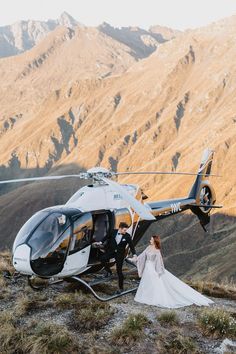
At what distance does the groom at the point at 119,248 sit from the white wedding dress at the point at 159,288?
46 centimetres

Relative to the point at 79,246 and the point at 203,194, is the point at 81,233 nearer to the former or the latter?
the point at 79,246

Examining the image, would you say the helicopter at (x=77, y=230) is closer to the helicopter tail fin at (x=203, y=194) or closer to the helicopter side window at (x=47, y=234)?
the helicopter side window at (x=47, y=234)

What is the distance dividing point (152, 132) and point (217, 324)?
111744 millimetres

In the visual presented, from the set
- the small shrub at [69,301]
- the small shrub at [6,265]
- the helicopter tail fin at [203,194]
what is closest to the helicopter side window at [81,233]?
the small shrub at [69,301]

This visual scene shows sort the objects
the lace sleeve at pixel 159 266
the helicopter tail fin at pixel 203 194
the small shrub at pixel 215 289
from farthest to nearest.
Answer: the helicopter tail fin at pixel 203 194
the small shrub at pixel 215 289
the lace sleeve at pixel 159 266

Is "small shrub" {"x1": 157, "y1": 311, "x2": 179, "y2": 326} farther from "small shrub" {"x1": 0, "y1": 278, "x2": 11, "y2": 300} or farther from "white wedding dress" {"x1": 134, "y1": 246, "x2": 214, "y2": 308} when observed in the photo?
"small shrub" {"x1": 0, "y1": 278, "x2": 11, "y2": 300}

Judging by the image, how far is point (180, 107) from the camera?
124 metres

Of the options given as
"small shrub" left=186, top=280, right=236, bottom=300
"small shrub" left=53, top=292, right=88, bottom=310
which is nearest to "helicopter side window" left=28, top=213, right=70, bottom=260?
"small shrub" left=53, top=292, right=88, bottom=310

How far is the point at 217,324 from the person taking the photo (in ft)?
28.8

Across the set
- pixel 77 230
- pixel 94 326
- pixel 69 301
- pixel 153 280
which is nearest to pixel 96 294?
pixel 69 301

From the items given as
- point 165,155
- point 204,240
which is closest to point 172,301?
→ point 204,240

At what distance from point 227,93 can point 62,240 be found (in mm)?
114184

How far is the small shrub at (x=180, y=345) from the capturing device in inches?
308

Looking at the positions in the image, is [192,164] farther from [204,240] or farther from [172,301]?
[172,301]
